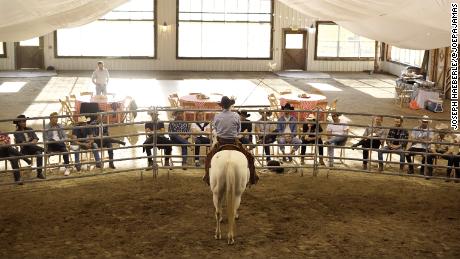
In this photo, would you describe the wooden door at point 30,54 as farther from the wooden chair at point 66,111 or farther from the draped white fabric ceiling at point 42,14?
the draped white fabric ceiling at point 42,14

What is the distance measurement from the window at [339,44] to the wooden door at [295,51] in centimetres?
58

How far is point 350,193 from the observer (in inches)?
394

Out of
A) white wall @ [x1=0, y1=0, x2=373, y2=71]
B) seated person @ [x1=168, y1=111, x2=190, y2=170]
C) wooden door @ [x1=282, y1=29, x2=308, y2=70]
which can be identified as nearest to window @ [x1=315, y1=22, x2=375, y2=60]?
white wall @ [x1=0, y1=0, x2=373, y2=71]

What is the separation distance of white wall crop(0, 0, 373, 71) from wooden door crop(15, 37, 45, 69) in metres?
0.24

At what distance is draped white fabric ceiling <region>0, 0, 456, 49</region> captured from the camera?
6.19 metres

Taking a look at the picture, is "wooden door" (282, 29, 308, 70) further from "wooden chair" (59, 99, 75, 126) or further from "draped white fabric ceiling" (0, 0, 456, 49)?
"draped white fabric ceiling" (0, 0, 456, 49)

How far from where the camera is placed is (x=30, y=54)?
2575cm

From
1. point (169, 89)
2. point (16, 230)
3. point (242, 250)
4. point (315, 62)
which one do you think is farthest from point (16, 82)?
point (242, 250)

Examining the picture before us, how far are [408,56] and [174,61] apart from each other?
978cm

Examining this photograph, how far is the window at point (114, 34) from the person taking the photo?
84.9 feet

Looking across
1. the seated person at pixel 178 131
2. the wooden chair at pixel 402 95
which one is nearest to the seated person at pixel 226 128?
the seated person at pixel 178 131

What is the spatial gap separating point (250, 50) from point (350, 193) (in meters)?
17.8

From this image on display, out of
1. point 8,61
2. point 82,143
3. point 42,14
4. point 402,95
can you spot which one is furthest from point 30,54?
point 42,14

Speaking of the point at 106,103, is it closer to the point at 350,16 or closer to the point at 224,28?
the point at 350,16
